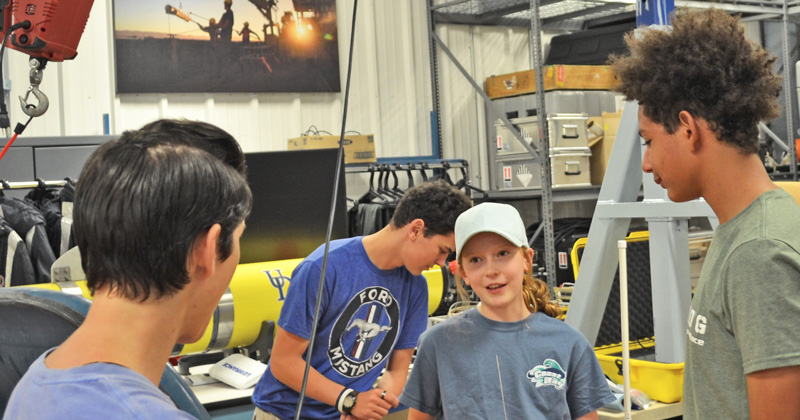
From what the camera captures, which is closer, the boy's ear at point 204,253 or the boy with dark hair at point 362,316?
the boy's ear at point 204,253

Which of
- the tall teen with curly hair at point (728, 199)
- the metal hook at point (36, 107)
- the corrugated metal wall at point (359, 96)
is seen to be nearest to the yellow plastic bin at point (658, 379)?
the tall teen with curly hair at point (728, 199)

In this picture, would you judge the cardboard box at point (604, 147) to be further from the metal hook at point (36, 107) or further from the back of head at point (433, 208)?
the metal hook at point (36, 107)

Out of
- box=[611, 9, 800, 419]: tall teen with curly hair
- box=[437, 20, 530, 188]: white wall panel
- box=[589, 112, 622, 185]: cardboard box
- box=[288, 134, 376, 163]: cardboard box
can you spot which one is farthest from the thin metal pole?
box=[611, 9, 800, 419]: tall teen with curly hair

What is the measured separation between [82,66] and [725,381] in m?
4.69

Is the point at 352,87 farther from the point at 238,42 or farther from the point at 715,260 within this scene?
the point at 715,260

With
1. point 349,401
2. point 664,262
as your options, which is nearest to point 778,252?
point 664,262

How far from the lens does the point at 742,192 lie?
1.11m

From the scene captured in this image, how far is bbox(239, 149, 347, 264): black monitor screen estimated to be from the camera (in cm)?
272

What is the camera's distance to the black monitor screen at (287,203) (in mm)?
2725

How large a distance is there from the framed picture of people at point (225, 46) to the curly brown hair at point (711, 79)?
4.41 m

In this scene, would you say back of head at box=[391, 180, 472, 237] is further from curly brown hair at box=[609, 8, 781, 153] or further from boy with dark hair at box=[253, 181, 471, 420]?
curly brown hair at box=[609, 8, 781, 153]

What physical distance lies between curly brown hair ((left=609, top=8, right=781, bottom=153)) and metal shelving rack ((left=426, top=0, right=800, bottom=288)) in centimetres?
406

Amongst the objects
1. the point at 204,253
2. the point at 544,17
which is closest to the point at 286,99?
the point at 544,17

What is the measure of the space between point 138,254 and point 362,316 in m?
1.34
